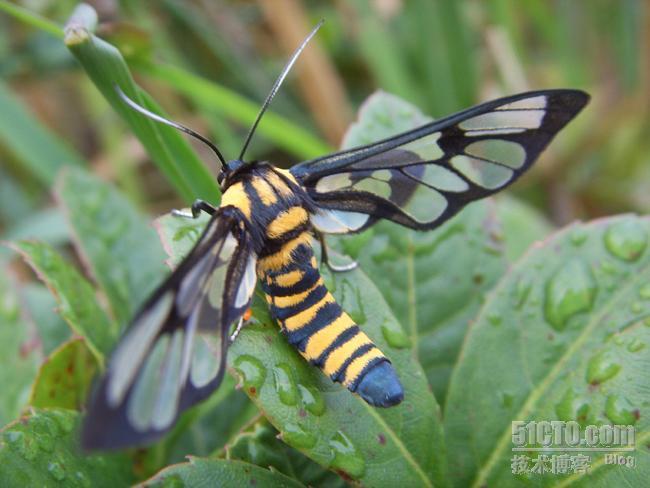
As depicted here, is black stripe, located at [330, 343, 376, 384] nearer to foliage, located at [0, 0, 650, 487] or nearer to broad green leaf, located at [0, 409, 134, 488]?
foliage, located at [0, 0, 650, 487]

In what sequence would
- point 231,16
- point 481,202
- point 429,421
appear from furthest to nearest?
point 231,16, point 481,202, point 429,421

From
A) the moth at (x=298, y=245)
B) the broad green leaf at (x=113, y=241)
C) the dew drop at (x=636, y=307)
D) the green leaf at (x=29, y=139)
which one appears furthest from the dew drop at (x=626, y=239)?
the green leaf at (x=29, y=139)

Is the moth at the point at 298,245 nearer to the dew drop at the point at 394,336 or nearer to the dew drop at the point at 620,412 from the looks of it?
the dew drop at the point at 394,336

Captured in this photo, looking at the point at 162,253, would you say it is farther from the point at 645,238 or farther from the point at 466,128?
the point at 645,238

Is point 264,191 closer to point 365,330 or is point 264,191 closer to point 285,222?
point 285,222

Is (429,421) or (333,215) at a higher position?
(333,215)

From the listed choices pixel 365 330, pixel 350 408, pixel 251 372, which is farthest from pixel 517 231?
pixel 251 372

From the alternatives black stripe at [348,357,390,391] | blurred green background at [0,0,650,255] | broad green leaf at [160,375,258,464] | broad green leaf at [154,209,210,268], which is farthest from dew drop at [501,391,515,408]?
blurred green background at [0,0,650,255]

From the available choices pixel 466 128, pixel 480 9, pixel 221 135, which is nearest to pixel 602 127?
pixel 480 9
